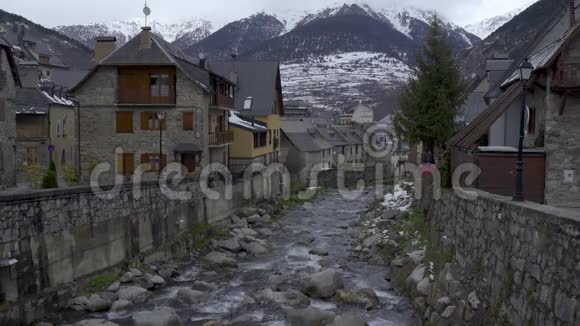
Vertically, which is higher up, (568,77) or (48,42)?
(48,42)

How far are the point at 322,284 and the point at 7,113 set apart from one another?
26.2 m

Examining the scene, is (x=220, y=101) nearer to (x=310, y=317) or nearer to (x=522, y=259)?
(x=310, y=317)

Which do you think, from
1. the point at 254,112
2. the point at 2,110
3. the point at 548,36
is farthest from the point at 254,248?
the point at 254,112

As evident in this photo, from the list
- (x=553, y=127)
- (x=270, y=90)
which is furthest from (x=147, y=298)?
(x=270, y=90)

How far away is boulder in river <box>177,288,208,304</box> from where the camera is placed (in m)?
23.0

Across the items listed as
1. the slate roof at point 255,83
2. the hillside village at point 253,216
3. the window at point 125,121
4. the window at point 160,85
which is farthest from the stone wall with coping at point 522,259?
the slate roof at point 255,83

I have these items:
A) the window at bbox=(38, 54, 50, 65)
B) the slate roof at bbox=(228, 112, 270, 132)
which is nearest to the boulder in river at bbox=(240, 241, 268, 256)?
the slate roof at bbox=(228, 112, 270, 132)

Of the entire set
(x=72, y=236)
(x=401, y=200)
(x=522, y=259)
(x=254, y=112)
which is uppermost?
(x=254, y=112)

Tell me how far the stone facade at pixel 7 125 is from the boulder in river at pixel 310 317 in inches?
985

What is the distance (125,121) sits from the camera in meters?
41.9

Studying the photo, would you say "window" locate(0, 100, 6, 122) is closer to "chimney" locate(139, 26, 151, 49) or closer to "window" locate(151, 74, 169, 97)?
"window" locate(151, 74, 169, 97)

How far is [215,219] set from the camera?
38875 mm

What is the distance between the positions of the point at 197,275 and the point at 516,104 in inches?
699

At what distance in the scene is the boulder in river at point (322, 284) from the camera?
76.7ft
